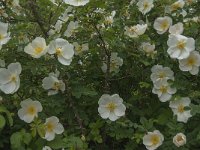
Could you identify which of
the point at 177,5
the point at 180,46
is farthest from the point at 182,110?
the point at 177,5

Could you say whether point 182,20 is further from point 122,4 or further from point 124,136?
point 124,136

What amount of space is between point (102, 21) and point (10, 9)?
0.54 metres

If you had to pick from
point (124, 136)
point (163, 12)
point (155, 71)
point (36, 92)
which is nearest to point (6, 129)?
point (36, 92)

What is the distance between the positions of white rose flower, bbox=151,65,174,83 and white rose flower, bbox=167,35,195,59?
3.8 inches

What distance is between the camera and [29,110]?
7.77 feet

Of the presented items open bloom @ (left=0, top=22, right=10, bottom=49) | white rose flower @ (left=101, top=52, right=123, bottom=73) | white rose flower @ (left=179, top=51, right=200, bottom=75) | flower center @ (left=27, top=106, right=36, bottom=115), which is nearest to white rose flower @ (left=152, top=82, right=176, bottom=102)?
white rose flower @ (left=179, top=51, right=200, bottom=75)

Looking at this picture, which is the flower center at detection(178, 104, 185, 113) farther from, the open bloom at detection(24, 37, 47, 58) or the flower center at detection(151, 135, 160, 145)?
the open bloom at detection(24, 37, 47, 58)

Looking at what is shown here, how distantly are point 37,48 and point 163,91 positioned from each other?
2.22ft

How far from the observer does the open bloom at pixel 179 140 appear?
88.7 inches

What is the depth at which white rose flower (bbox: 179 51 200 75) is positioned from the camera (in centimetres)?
245

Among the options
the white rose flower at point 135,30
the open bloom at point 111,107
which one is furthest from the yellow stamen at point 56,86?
the white rose flower at point 135,30


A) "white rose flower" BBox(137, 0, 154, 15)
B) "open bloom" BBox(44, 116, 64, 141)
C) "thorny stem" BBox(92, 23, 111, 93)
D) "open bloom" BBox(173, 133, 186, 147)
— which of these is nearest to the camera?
"open bloom" BBox(173, 133, 186, 147)

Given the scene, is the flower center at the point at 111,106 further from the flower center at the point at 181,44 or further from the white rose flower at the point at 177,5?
the white rose flower at the point at 177,5

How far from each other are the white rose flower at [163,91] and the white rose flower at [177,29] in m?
0.27
